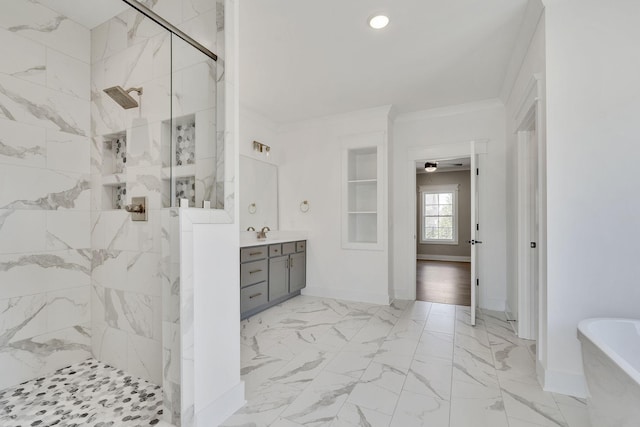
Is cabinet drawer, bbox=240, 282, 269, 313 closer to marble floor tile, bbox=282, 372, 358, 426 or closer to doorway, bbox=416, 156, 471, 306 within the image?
marble floor tile, bbox=282, 372, 358, 426

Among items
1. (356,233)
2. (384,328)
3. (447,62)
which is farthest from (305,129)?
(384,328)

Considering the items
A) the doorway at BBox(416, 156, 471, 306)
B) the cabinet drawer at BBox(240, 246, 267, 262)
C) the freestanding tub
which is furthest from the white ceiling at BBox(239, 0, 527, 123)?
the doorway at BBox(416, 156, 471, 306)

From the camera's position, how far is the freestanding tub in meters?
1.16

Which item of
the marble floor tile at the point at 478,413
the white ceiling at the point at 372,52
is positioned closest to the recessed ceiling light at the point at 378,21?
the white ceiling at the point at 372,52

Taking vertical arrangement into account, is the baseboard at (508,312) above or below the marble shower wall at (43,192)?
below

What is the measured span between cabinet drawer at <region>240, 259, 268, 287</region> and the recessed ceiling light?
2583 millimetres

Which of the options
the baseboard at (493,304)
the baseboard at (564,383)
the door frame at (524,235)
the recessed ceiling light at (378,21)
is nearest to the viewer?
the baseboard at (564,383)

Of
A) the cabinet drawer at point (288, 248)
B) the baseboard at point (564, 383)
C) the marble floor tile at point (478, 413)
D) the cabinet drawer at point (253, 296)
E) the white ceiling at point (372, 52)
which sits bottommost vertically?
the marble floor tile at point (478, 413)

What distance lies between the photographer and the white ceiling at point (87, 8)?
7.01 feet

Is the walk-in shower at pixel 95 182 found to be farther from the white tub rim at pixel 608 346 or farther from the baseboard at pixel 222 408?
the white tub rim at pixel 608 346

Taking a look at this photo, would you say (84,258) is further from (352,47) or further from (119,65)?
(352,47)

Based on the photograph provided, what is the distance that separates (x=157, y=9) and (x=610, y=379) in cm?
326

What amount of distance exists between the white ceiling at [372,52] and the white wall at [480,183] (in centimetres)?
27

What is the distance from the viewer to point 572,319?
1898 mm
